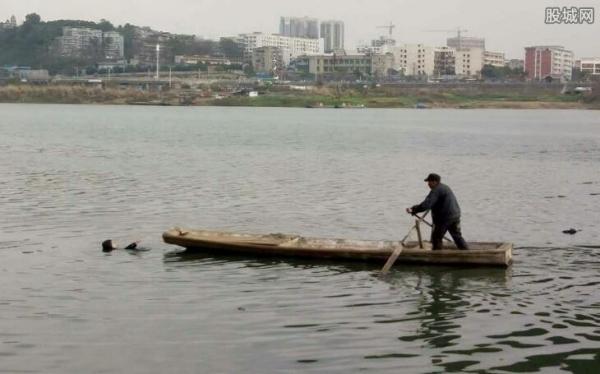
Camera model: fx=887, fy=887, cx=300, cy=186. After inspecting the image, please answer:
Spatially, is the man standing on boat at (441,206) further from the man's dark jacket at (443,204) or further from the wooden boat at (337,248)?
the wooden boat at (337,248)

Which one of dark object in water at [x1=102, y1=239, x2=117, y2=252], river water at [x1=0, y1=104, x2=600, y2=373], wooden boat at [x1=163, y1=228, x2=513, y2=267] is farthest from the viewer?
dark object in water at [x1=102, y1=239, x2=117, y2=252]

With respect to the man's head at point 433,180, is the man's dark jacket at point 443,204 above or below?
below

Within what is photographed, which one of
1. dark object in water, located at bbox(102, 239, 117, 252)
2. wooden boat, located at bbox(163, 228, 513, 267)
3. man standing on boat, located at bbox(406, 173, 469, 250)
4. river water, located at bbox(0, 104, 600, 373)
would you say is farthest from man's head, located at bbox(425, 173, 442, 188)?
dark object in water, located at bbox(102, 239, 117, 252)

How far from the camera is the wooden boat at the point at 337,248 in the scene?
18.9m

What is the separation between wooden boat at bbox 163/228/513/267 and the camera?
62.0 feet

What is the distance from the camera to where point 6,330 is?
1416 centimetres

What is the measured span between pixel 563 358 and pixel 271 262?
8.36 metres

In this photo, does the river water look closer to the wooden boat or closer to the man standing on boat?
the wooden boat

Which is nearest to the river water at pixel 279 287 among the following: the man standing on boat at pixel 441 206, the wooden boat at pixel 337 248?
the wooden boat at pixel 337 248

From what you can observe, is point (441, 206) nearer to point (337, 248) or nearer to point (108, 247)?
point (337, 248)

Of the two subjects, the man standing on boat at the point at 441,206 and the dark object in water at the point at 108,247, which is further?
the dark object in water at the point at 108,247

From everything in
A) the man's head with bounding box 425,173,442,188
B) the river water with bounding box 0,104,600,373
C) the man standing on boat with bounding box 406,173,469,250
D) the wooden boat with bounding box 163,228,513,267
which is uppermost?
the man's head with bounding box 425,173,442,188

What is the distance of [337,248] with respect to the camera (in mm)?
19703

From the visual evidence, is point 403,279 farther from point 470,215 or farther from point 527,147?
point 527,147
